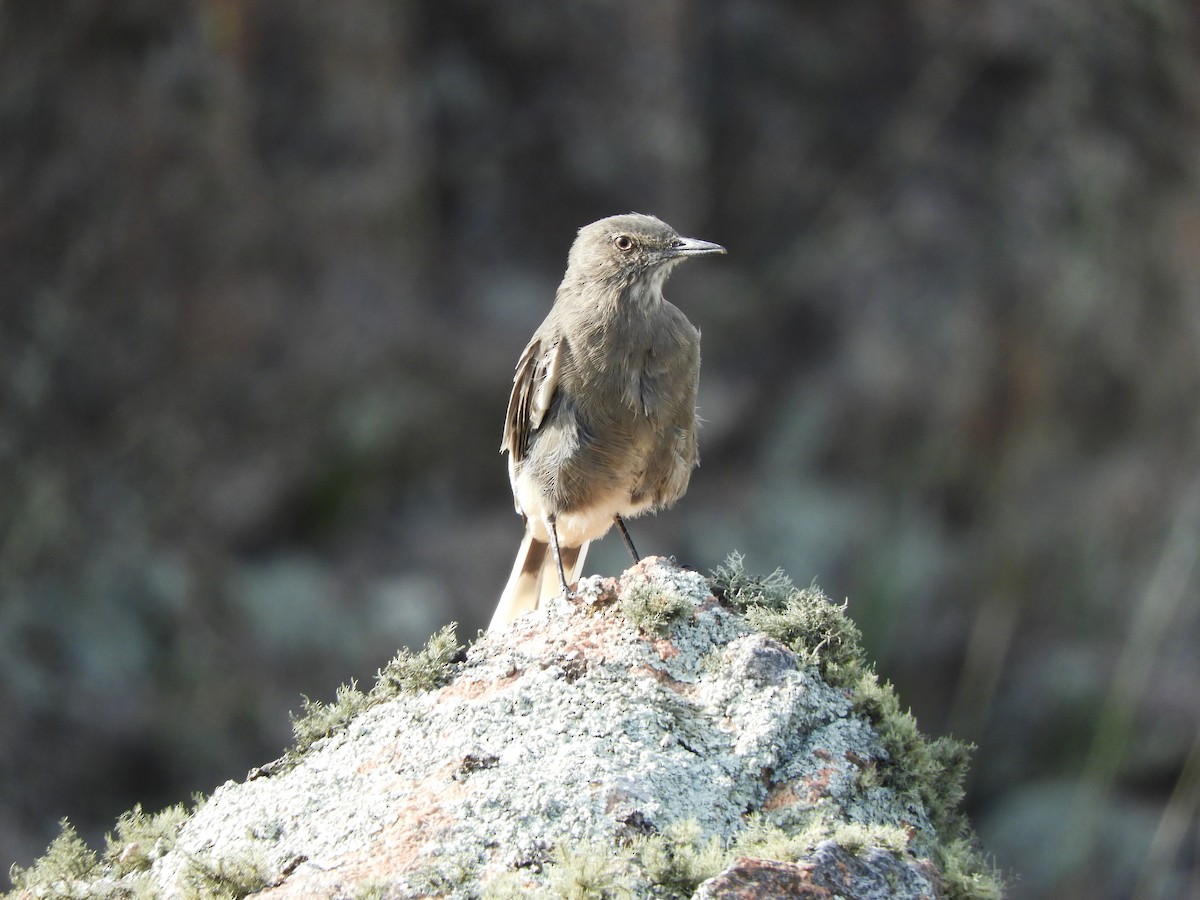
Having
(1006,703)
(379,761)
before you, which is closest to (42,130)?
(379,761)

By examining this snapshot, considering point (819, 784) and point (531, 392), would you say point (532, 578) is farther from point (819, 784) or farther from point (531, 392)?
point (819, 784)

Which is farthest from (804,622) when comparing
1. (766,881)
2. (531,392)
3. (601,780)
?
(531,392)

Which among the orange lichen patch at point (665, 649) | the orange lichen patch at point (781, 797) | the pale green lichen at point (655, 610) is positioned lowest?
the orange lichen patch at point (781, 797)

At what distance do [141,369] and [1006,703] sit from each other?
7.96 m

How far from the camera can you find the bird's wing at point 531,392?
5.62 m

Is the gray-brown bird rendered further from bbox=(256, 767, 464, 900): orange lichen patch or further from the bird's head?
bbox=(256, 767, 464, 900): orange lichen patch

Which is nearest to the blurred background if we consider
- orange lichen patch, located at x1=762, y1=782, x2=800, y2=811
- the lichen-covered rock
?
the lichen-covered rock

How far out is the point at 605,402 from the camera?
17.9 feet

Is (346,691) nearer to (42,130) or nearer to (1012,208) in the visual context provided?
(42,130)

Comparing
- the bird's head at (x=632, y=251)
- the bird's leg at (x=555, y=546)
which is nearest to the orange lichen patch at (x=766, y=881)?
the bird's leg at (x=555, y=546)

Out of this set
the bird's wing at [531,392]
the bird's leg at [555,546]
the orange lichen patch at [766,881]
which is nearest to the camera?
the orange lichen patch at [766,881]

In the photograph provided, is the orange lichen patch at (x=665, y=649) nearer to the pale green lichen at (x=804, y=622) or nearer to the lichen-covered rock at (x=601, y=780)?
the lichen-covered rock at (x=601, y=780)

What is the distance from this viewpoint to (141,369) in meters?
10.3

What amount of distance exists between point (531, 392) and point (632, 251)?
772 mm
